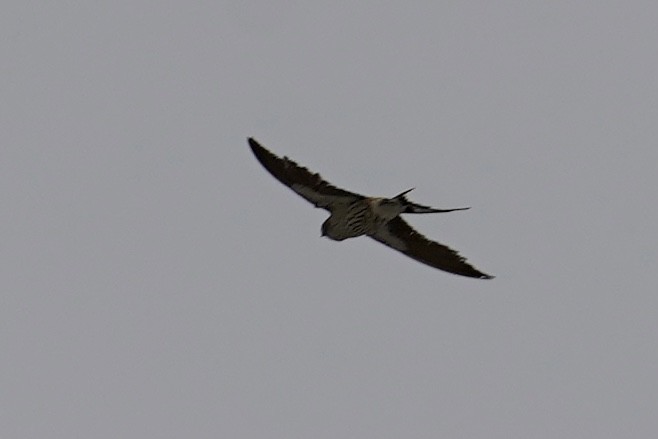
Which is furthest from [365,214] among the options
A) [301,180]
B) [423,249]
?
[423,249]

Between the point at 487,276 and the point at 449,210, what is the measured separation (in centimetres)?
296

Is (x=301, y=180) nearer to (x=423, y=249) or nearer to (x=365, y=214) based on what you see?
(x=365, y=214)

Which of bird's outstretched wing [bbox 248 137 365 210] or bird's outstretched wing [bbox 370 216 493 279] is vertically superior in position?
bird's outstretched wing [bbox 370 216 493 279]

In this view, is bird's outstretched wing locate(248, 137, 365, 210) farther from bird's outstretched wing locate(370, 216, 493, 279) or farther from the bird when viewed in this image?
bird's outstretched wing locate(370, 216, 493, 279)

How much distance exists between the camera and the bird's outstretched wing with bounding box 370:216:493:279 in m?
24.4

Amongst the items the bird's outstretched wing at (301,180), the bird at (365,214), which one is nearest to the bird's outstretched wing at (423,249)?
the bird at (365,214)

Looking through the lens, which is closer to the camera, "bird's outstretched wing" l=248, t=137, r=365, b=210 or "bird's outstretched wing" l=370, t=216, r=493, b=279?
"bird's outstretched wing" l=248, t=137, r=365, b=210

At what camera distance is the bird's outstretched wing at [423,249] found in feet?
80.1

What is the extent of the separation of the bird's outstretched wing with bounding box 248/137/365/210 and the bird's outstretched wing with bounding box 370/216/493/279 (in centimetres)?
144

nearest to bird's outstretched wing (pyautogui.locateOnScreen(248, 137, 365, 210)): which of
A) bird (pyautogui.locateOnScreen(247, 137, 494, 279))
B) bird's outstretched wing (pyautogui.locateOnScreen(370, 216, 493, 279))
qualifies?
bird (pyautogui.locateOnScreen(247, 137, 494, 279))

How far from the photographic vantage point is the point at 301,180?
74.6 ft

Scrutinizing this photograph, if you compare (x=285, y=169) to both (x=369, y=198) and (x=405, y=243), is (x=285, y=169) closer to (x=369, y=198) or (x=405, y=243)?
(x=369, y=198)

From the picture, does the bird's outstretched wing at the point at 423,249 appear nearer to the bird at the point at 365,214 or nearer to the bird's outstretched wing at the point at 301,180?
the bird at the point at 365,214

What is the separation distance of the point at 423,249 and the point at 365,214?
180 cm
